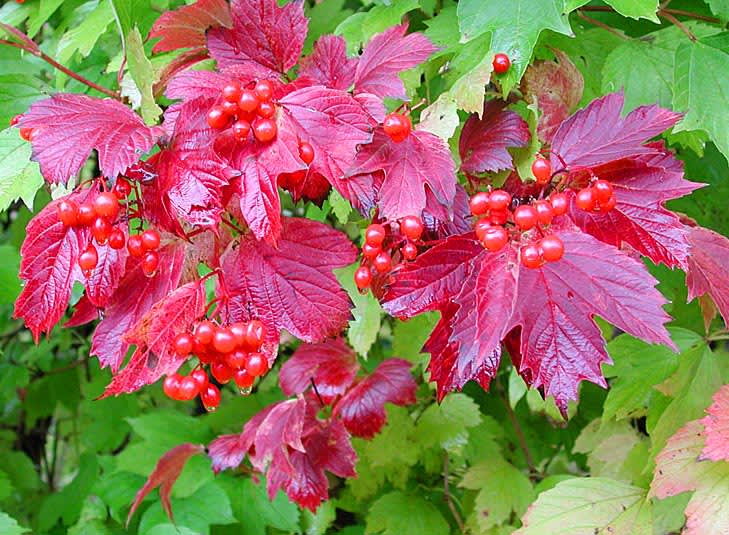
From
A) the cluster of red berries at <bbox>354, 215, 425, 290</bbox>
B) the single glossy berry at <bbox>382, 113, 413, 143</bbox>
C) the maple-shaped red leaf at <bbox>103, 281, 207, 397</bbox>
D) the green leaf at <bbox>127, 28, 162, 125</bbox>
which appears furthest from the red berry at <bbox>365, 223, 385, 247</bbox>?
the green leaf at <bbox>127, 28, 162, 125</bbox>

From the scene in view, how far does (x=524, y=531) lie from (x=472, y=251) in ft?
1.87

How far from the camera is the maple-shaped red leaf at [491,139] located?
98 cm

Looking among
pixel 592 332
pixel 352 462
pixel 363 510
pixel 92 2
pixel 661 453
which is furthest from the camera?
pixel 363 510

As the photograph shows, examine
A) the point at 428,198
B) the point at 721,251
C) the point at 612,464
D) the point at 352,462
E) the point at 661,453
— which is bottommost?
the point at 612,464

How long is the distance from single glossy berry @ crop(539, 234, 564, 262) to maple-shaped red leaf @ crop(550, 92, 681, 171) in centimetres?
16

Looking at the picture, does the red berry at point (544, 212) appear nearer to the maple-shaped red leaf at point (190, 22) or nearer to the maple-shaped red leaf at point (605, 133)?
the maple-shaped red leaf at point (605, 133)

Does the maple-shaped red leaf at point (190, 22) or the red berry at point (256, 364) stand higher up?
the maple-shaped red leaf at point (190, 22)

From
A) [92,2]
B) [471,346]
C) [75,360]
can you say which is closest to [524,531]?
[471,346]

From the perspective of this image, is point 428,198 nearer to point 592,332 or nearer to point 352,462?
point 592,332

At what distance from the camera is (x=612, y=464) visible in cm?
153

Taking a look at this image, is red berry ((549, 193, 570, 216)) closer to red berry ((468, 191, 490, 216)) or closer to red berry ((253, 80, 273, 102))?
red berry ((468, 191, 490, 216))

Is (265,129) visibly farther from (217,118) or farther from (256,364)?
(256,364)

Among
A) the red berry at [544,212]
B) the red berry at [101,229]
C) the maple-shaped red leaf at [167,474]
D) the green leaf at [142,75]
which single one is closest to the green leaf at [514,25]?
the red berry at [544,212]

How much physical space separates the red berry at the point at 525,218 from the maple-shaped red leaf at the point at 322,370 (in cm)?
81
